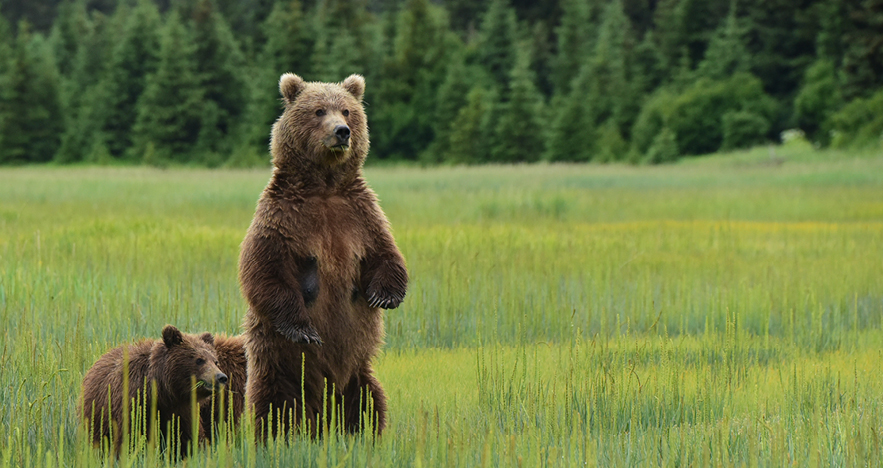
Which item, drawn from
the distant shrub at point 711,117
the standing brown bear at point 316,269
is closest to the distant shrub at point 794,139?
the distant shrub at point 711,117

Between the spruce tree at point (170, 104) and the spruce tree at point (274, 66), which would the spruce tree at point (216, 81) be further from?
the spruce tree at point (274, 66)

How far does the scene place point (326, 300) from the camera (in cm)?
400

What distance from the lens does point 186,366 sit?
170 inches

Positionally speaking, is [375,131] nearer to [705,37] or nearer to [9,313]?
[705,37]

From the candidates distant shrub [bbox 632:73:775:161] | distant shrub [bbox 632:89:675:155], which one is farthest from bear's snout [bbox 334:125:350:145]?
distant shrub [bbox 632:89:675:155]

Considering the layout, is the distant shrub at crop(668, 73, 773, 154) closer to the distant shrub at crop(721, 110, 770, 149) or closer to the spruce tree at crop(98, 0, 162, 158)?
the distant shrub at crop(721, 110, 770, 149)

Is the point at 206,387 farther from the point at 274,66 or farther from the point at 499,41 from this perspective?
the point at 499,41

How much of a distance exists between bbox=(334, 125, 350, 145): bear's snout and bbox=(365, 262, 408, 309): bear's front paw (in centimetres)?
57

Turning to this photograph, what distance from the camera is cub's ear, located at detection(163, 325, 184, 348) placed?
4.31m

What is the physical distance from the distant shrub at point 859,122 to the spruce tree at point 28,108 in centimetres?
5087

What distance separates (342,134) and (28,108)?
218 ft

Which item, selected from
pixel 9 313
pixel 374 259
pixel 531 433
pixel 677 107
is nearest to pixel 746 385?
pixel 531 433

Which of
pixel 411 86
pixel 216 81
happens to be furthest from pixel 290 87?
pixel 411 86

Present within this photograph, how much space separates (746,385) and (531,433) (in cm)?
244
